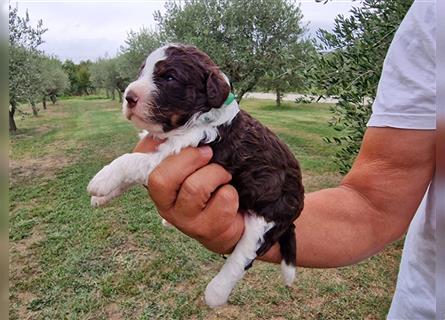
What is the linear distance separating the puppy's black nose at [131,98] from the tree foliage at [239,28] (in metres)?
12.5

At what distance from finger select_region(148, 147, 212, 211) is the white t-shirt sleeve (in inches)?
28.9

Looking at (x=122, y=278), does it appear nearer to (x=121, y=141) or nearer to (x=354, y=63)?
(x=354, y=63)

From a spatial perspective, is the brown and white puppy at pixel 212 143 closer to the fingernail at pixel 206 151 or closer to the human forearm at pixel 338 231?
the fingernail at pixel 206 151

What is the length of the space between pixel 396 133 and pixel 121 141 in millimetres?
14723

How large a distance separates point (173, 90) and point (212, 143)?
216 mm

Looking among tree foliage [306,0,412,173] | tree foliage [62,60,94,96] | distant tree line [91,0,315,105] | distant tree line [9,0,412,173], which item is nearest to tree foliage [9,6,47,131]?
distant tree line [9,0,412,173]

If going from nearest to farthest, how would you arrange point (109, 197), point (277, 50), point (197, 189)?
point (197, 189) → point (109, 197) → point (277, 50)

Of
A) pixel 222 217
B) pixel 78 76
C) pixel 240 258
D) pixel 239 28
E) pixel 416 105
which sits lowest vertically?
pixel 78 76

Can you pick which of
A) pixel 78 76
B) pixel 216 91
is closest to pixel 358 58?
pixel 216 91

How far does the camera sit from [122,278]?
5.47 meters

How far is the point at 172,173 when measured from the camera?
1.20m

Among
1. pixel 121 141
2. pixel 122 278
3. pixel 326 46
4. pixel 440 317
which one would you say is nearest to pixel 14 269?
pixel 122 278

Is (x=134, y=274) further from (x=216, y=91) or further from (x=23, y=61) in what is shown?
(x=23, y=61)

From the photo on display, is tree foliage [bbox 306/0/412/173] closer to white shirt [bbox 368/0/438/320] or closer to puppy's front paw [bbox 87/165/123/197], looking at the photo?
white shirt [bbox 368/0/438/320]
